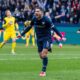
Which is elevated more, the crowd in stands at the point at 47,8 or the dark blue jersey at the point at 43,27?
the dark blue jersey at the point at 43,27

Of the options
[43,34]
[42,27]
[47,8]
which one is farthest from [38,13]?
[47,8]

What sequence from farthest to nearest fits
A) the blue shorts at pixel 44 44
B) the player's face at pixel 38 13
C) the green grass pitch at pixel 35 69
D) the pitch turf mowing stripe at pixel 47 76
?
the blue shorts at pixel 44 44
the player's face at pixel 38 13
the green grass pitch at pixel 35 69
the pitch turf mowing stripe at pixel 47 76

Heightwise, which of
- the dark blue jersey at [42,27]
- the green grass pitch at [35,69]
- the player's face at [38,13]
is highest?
the player's face at [38,13]

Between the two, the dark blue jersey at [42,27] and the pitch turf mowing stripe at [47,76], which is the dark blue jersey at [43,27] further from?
the pitch turf mowing stripe at [47,76]

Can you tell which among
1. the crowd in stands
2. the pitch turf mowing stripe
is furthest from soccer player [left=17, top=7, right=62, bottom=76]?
the crowd in stands

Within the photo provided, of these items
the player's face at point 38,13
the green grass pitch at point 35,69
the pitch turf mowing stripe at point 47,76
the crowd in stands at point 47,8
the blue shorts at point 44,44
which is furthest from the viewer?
the crowd in stands at point 47,8

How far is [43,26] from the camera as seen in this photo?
49.2ft

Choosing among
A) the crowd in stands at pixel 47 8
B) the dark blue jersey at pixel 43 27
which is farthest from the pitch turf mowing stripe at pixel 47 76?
the crowd in stands at pixel 47 8

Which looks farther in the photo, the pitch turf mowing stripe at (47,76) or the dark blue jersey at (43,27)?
the dark blue jersey at (43,27)

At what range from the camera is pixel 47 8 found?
38906mm

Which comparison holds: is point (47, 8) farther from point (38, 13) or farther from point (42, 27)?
point (38, 13)

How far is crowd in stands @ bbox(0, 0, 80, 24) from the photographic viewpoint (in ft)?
123

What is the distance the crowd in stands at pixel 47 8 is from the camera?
37438 mm

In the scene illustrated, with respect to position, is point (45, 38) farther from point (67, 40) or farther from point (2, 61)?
point (67, 40)
